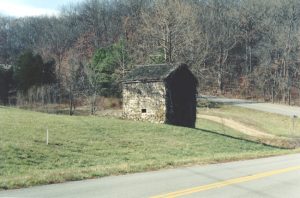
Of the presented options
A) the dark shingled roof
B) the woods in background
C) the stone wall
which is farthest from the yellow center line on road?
the woods in background

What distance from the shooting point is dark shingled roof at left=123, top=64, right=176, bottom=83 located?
3853 cm

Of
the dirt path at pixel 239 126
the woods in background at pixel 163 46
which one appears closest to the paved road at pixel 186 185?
the dirt path at pixel 239 126

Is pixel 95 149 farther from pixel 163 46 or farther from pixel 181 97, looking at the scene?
pixel 163 46

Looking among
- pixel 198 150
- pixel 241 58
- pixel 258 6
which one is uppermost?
pixel 258 6

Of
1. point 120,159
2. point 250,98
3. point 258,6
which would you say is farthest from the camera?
point 258,6

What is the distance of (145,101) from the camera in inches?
1537

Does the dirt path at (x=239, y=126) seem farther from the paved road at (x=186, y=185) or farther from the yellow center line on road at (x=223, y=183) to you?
the paved road at (x=186, y=185)

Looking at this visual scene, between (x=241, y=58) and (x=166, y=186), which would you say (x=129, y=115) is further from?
(x=241, y=58)

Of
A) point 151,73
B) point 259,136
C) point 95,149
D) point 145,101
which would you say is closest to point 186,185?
point 95,149

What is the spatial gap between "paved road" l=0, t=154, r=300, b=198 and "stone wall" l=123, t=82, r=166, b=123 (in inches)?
855

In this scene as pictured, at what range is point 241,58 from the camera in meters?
88.9

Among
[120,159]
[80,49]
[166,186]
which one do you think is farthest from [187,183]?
[80,49]

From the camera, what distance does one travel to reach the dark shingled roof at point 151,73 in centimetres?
3853

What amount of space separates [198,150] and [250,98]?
48.6 metres
